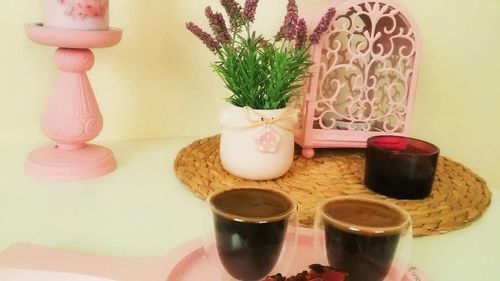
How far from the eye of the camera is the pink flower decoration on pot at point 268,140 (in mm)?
625

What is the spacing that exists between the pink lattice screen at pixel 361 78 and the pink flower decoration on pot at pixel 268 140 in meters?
0.10

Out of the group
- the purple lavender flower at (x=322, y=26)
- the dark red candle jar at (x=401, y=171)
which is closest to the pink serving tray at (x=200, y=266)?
the dark red candle jar at (x=401, y=171)

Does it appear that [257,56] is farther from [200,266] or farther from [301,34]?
[200,266]

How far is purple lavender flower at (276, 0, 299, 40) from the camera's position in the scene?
23.4 inches

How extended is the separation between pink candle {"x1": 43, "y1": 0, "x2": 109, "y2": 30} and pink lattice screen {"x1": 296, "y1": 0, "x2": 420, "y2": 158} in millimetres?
295

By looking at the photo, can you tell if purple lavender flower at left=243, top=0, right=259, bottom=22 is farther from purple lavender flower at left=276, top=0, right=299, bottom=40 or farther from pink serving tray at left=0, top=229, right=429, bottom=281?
pink serving tray at left=0, top=229, right=429, bottom=281

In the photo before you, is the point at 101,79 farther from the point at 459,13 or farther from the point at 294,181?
the point at 459,13

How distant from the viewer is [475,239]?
54cm

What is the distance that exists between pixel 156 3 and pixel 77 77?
20cm

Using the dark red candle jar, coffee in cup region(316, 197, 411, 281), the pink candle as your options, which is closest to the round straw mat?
the dark red candle jar

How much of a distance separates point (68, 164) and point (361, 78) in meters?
0.43

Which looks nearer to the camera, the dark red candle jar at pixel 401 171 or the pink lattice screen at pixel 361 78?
the dark red candle jar at pixel 401 171

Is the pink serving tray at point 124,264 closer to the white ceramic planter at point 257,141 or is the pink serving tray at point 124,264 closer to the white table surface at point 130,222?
the white table surface at point 130,222

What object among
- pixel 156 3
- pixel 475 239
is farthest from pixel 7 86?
pixel 475 239
